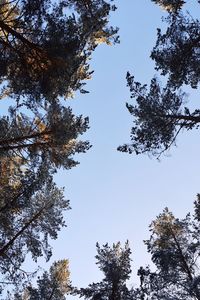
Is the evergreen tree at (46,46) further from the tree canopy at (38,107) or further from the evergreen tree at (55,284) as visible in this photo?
the evergreen tree at (55,284)

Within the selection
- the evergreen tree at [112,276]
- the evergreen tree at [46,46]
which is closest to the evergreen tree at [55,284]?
the evergreen tree at [112,276]

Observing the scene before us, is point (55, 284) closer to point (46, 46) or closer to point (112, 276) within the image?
point (112, 276)

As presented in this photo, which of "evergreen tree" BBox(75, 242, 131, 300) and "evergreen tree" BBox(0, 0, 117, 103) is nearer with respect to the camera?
"evergreen tree" BBox(0, 0, 117, 103)

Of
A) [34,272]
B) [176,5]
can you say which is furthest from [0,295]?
[176,5]

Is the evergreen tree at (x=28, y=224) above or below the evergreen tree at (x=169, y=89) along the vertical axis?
below

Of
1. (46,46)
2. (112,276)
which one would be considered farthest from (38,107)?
(112,276)

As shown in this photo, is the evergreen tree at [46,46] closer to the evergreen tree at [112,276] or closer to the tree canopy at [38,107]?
the tree canopy at [38,107]

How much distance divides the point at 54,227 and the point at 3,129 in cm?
592

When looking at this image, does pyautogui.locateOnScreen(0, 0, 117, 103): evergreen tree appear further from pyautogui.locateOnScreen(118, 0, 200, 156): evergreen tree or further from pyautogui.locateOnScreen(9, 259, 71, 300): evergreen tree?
pyautogui.locateOnScreen(9, 259, 71, 300): evergreen tree

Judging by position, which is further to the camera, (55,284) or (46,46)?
(55,284)

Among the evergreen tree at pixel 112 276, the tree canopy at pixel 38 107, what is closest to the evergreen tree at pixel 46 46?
the tree canopy at pixel 38 107

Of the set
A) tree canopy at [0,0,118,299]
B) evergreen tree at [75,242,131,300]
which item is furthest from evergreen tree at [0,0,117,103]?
evergreen tree at [75,242,131,300]

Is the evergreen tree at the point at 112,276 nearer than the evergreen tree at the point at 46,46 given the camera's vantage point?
No

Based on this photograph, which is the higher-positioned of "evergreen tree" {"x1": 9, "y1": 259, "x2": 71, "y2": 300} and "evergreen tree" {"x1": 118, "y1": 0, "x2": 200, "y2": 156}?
"evergreen tree" {"x1": 118, "y1": 0, "x2": 200, "y2": 156}
